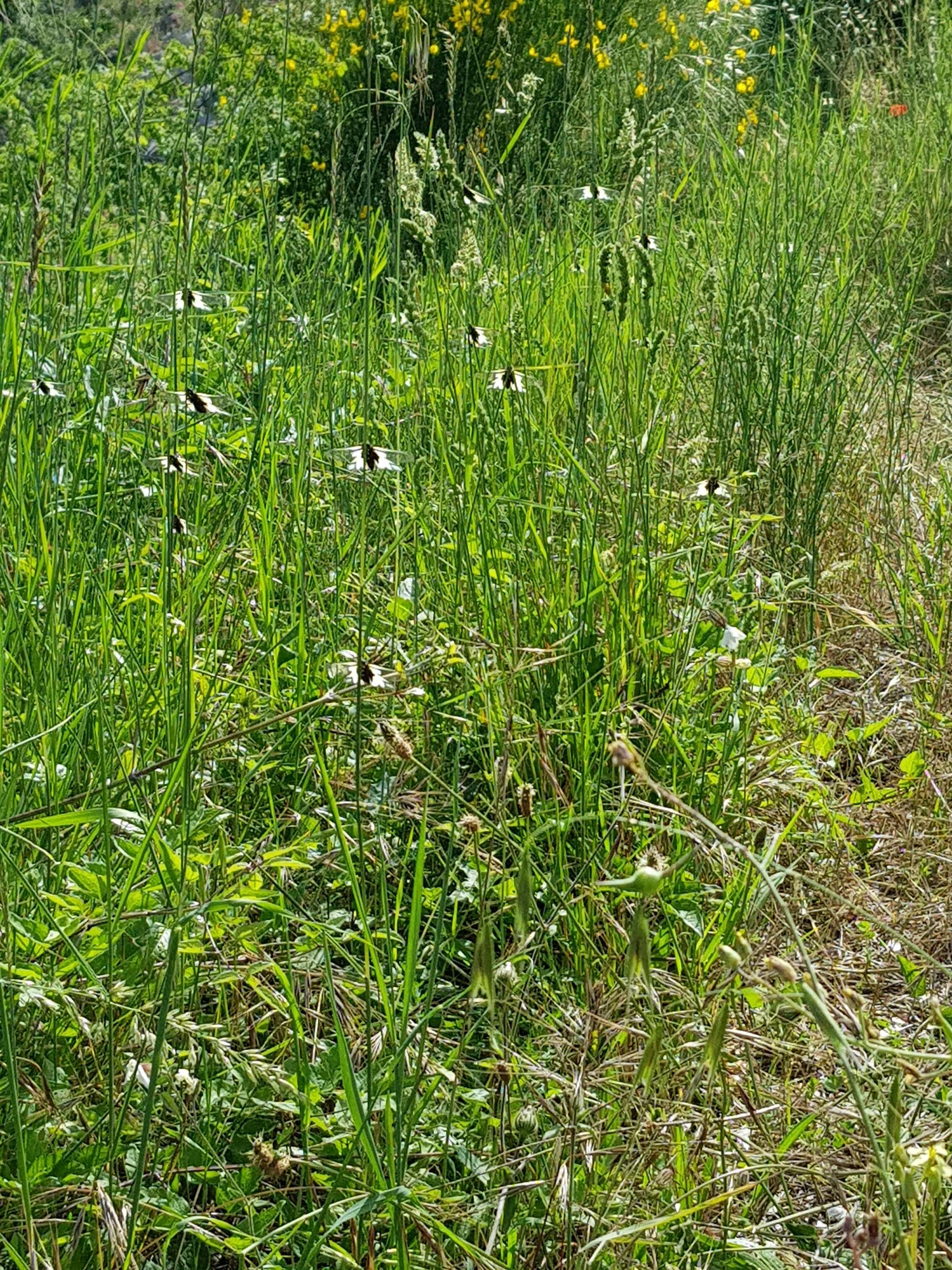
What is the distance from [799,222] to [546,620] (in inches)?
54.2

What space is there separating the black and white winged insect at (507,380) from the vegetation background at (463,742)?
0.05 m

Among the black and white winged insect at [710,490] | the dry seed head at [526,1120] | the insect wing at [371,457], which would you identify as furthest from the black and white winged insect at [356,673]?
the black and white winged insect at [710,490]

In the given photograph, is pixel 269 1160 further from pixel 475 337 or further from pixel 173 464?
pixel 475 337

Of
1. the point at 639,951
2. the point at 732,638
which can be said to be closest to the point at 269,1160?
the point at 639,951

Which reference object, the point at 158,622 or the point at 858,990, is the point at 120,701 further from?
the point at 858,990

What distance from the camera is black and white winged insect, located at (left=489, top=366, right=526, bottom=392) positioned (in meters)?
1.83

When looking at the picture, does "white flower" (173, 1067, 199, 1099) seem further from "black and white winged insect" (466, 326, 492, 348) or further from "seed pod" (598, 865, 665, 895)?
"black and white winged insect" (466, 326, 492, 348)

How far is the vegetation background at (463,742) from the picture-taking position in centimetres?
107

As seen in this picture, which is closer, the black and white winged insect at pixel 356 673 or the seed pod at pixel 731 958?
the seed pod at pixel 731 958

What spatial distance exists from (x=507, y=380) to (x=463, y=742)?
1.84ft

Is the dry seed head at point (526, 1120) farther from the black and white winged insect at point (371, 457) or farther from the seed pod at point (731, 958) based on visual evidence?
the black and white winged insect at point (371, 457)

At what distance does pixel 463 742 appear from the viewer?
5.47 ft

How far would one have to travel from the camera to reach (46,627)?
4.90 ft

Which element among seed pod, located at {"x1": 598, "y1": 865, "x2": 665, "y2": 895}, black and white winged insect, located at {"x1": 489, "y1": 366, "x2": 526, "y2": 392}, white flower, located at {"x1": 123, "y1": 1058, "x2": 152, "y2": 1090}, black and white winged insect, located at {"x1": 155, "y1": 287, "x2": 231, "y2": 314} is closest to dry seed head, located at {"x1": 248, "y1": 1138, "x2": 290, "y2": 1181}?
white flower, located at {"x1": 123, "y1": 1058, "x2": 152, "y2": 1090}
